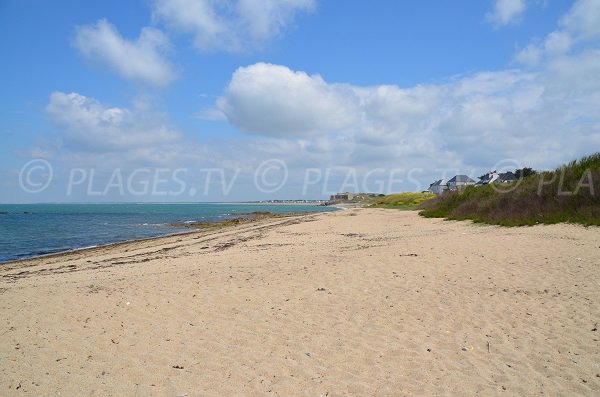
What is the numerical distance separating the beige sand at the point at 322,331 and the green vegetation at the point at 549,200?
856 cm

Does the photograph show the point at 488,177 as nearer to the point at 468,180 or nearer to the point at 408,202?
the point at 468,180

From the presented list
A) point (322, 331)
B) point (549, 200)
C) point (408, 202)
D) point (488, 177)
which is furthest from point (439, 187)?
point (322, 331)

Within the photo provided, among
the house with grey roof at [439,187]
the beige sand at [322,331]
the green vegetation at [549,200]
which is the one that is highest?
the house with grey roof at [439,187]

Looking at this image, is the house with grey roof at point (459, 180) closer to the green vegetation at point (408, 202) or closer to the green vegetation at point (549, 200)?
the green vegetation at point (408, 202)

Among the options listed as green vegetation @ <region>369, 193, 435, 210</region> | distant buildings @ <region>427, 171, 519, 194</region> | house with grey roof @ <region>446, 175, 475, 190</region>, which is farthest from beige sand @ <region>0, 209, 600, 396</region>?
house with grey roof @ <region>446, 175, 475, 190</region>

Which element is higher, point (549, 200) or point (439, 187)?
point (439, 187)

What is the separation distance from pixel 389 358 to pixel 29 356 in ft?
16.3

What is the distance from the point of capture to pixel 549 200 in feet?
66.4

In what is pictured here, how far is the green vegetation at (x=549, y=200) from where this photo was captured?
1791 cm

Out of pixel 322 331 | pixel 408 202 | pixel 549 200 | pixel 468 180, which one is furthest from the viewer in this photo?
pixel 468 180

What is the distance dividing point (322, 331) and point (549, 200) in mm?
18825

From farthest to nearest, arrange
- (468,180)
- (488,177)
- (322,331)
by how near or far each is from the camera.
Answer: (468,180) → (488,177) → (322,331)

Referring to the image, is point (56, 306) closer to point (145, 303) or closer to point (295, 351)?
point (145, 303)

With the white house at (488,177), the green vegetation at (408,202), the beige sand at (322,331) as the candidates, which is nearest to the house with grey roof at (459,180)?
the white house at (488,177)
